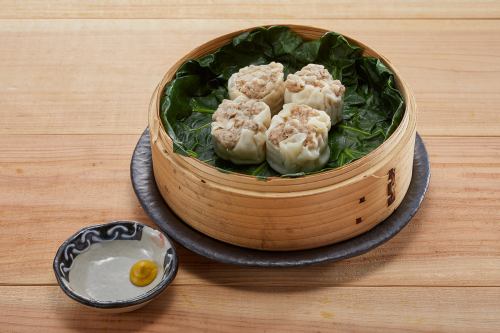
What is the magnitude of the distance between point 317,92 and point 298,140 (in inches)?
9.3

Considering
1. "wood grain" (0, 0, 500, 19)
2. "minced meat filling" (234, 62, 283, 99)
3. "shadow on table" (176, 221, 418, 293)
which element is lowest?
"shadow on table" (176, 221, 418, 293)

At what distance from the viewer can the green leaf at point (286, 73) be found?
2.44m

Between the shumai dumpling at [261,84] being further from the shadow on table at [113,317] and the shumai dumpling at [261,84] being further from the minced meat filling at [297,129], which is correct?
the shadow on table at [113,317]

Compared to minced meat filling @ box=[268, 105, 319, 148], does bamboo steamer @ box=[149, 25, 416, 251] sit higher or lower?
lower

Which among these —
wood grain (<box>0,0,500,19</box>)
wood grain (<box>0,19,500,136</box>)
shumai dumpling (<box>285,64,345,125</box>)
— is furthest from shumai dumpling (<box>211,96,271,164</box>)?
wood grain (<box>0,0,500,19</box>)

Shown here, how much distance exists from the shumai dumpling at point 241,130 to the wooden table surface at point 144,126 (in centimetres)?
33

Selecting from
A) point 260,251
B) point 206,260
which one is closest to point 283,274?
point 260,251

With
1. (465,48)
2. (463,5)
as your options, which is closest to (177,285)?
(465,48)

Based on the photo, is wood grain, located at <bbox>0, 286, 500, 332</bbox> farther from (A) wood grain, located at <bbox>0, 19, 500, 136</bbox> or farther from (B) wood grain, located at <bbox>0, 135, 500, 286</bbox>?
(A) wood grain, located at <bbox>0, 19, 500, 136</bbox>

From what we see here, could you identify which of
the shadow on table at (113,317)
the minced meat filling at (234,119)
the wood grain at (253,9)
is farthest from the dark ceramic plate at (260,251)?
the wood grain at (253,9)

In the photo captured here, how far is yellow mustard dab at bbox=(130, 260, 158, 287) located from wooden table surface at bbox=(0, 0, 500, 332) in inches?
3.1

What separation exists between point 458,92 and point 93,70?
1.45 metres

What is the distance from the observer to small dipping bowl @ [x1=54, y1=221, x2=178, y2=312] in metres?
2.15

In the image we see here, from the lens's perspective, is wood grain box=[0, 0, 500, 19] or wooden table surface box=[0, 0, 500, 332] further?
wood grain box=[0, 0, 500, 19]
